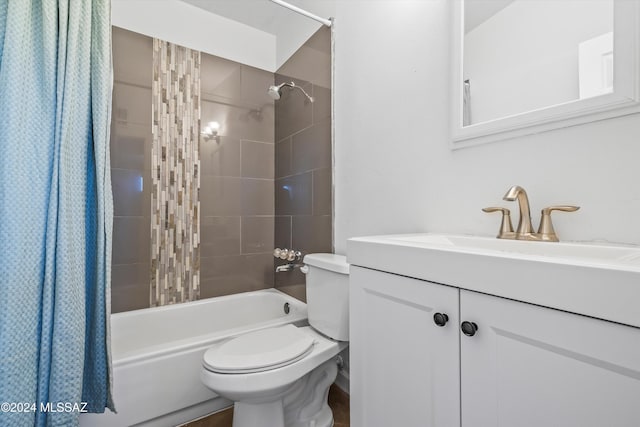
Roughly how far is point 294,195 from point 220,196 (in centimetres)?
54

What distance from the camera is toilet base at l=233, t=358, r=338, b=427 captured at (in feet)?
3.76

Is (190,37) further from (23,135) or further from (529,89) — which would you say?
(529,89)

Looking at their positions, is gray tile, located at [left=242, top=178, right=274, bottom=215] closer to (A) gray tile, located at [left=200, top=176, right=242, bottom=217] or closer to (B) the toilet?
Result: (A) gray tile, located at [left=200, top=176, right=242, bottom=217]

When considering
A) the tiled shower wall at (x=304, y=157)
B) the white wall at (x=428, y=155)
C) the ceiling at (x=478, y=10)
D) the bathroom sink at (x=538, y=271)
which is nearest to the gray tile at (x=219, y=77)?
the tiled shower wall at (x=304, y=157)

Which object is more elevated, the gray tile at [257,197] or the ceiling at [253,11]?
the ceiling at [253,11]

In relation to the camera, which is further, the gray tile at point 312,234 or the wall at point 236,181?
the wall at point 236,181

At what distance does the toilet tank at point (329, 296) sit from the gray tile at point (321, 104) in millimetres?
866

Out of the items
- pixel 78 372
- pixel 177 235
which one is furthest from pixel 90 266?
pixel 177 235

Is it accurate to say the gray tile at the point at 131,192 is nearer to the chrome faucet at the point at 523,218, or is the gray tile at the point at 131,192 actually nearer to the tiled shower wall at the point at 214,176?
the tiled shower wall at the point at 214,176

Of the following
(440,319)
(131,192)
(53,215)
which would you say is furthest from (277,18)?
(440,319)

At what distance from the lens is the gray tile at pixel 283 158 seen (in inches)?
83.4

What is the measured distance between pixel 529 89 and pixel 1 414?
1860 millimetres

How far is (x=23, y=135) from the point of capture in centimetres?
95

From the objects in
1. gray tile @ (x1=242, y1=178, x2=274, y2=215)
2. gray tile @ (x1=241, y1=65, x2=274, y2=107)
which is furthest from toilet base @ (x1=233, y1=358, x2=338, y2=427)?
gray tile @ (x1=241, y1=65, x2=274, y2=107)
